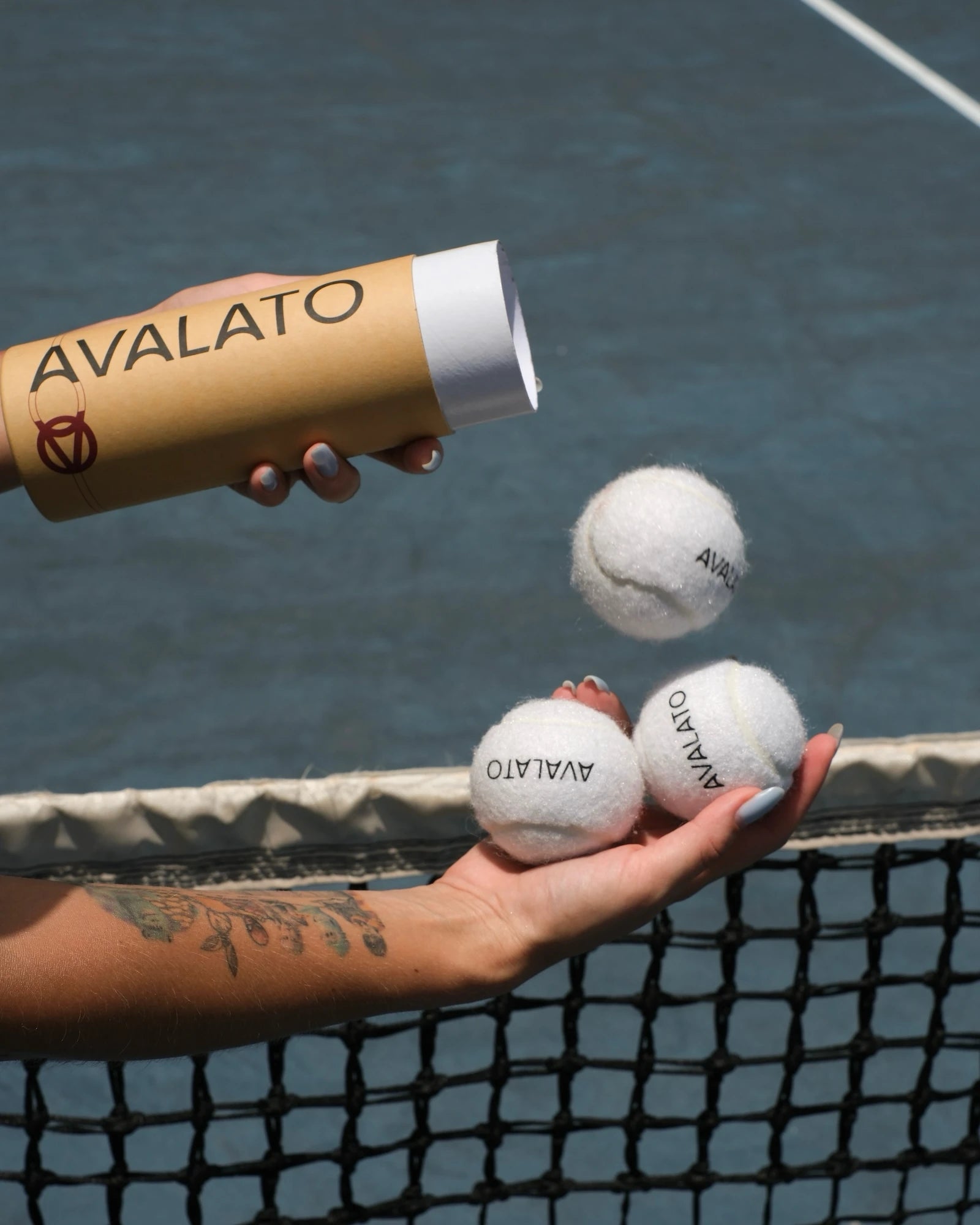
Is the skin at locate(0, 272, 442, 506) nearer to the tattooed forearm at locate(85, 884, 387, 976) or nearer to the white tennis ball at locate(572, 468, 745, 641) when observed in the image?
the white tennis ball at locate(572, 468, 745, 641)

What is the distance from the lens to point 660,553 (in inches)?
83.0

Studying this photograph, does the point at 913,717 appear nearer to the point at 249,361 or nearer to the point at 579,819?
the point at 579,819

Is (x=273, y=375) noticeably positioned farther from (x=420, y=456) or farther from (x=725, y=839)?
(x=725, y=839)

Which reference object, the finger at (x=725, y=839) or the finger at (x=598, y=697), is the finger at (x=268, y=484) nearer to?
the finger at (x=598, y=697)

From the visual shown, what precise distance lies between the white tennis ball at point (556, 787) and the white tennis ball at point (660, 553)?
21cm

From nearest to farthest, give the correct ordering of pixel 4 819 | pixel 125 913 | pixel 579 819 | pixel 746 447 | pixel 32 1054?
pixel 32 1054
pixel 125 913
pixel 579 819
pixel 4 819
pixel 746 447

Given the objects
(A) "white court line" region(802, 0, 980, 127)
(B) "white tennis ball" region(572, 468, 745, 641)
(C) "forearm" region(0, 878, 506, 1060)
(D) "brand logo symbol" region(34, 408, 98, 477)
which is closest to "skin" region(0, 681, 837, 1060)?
(C) "forearm" region(0, 878, 506, 1060)

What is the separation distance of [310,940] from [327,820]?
1.88 ft

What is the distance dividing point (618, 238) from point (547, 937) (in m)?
4.43

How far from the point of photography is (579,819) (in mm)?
1973

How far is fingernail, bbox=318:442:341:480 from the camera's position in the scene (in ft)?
6.12

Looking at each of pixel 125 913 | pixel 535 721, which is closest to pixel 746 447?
pixel 535 721

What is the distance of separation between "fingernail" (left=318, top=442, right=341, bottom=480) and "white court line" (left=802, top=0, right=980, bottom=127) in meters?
5.71

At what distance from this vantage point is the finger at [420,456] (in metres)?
1.90
